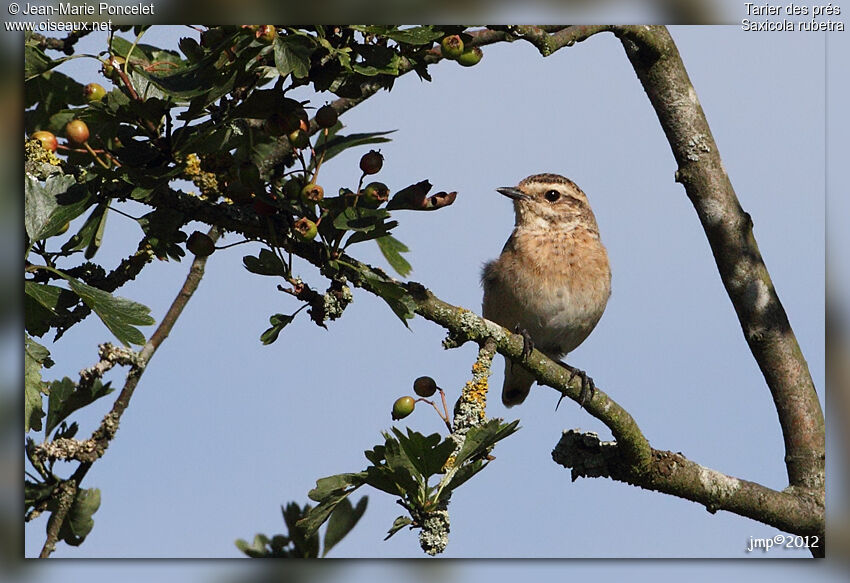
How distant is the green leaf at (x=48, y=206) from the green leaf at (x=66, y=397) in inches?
26.5

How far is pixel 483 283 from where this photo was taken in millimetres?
7582

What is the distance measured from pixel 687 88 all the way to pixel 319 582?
4.19 m

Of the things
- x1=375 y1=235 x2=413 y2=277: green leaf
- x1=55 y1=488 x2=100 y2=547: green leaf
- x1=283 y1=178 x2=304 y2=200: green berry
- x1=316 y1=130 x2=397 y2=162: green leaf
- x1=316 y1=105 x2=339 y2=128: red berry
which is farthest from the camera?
x1=375 y1=235 x2=413 y2=277: green leaf

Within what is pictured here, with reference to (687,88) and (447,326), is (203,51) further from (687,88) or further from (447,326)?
(687,88)

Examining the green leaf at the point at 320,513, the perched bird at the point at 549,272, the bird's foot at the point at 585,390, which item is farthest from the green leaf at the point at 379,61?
the perched bird at the point at 549,272

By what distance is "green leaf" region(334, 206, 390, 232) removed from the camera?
379 centimetres

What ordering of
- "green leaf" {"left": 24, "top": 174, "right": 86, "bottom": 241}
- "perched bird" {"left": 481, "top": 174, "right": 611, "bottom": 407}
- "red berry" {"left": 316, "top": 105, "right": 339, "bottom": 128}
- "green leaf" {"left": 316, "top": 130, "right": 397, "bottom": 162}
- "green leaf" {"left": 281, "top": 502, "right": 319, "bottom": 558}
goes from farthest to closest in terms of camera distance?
"perched bird" {"left": 481, "top": 174, "right": 611, "bottom": 407} → "green leaf" {"left": 316, "top": 130, "right": 397, "bottom": 162} → "red berry" {"left": 316, "top": 105, "right": 339, "bottom": 128} → "green leaf" {"left": 24, "top": 174, "right": 86, "bottom": 241} → "green leaf" {"left": 281, "top": 502, "right": 319, "bottom": 558}

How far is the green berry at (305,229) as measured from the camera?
3.79 meters

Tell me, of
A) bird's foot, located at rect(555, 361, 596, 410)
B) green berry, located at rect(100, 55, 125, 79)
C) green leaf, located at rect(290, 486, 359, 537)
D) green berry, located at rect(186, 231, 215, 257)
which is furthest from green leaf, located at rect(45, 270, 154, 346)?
bird's foot, located at rect(555, 361, 596, 410)

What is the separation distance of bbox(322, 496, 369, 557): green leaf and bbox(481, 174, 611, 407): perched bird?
3.33 meters

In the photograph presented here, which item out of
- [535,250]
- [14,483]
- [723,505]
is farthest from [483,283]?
[14,483]

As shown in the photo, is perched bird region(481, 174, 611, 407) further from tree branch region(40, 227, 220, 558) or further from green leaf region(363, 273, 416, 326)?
tree branch region(40, 227, 220, 558)

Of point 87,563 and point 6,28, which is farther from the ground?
point 6,28

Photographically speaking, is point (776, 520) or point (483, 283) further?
point (483, 283)
